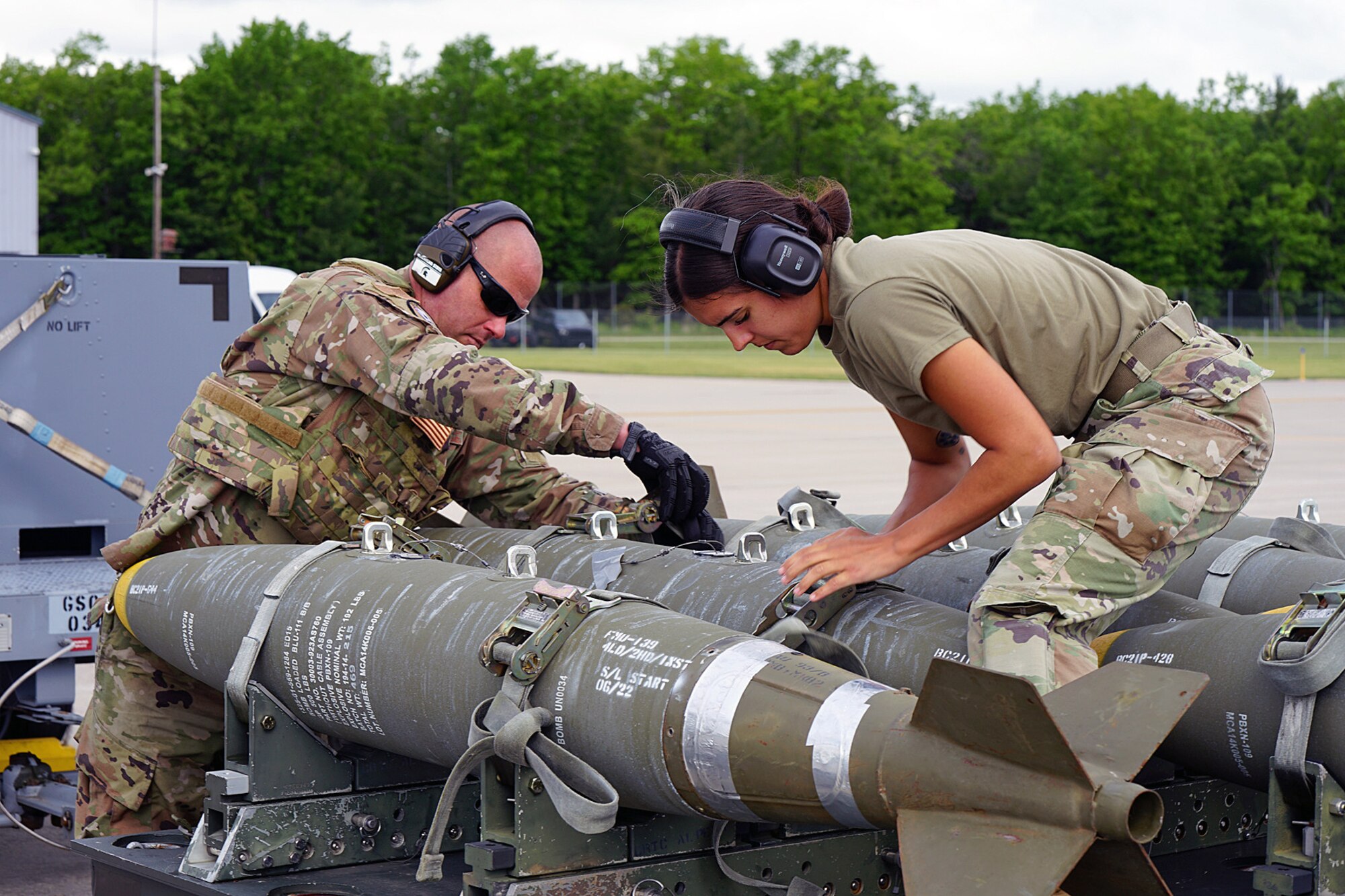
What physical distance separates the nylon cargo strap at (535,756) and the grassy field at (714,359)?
27.7 metres

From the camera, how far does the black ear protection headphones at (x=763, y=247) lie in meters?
3.16

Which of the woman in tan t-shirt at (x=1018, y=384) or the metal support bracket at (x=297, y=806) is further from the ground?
the woman in tan t-shirt at (x=1018, y=384)

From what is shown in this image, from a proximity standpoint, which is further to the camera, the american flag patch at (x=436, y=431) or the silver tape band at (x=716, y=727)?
the american flag patch at (x=436, y=431)

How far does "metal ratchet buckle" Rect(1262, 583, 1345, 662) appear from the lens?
110 inches

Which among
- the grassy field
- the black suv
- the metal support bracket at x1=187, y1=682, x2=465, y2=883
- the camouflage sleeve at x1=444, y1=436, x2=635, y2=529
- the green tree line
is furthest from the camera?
the green tree line

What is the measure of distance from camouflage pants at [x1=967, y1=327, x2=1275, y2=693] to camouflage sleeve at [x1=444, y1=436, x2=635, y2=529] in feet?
6.66

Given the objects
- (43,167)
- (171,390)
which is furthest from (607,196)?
(171,390)

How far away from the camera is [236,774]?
342 centimetres

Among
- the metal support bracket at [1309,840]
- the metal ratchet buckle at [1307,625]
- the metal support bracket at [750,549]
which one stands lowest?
the metal support bracket at [1309,840]

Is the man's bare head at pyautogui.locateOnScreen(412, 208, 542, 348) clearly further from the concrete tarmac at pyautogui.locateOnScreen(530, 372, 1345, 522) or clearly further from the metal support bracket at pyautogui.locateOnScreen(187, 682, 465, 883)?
the concrete tarmac at pyautogui.locateOnScreen(530, 372, 1345, 522)

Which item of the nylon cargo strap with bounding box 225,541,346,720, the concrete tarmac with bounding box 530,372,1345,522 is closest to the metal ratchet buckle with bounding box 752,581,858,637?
the nylon cargo strap with bounding box 225,541,346,720

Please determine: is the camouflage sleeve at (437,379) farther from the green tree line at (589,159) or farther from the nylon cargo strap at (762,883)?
the green tree line at (589,159)

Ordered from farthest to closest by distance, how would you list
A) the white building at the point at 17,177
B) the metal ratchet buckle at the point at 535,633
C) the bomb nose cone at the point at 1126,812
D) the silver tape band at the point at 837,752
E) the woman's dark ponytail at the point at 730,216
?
the white building at the point at 17,177, the woman's dark ponytail at the point at 730,216, the metal ratchet buckle at the point at 535,633, the silver tape band at the point at 837,752, the bomb nose cone at the point at 1126,812

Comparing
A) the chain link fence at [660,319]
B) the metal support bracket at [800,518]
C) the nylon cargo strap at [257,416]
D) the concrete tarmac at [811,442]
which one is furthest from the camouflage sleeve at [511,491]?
the chain link fence at [660,319]
